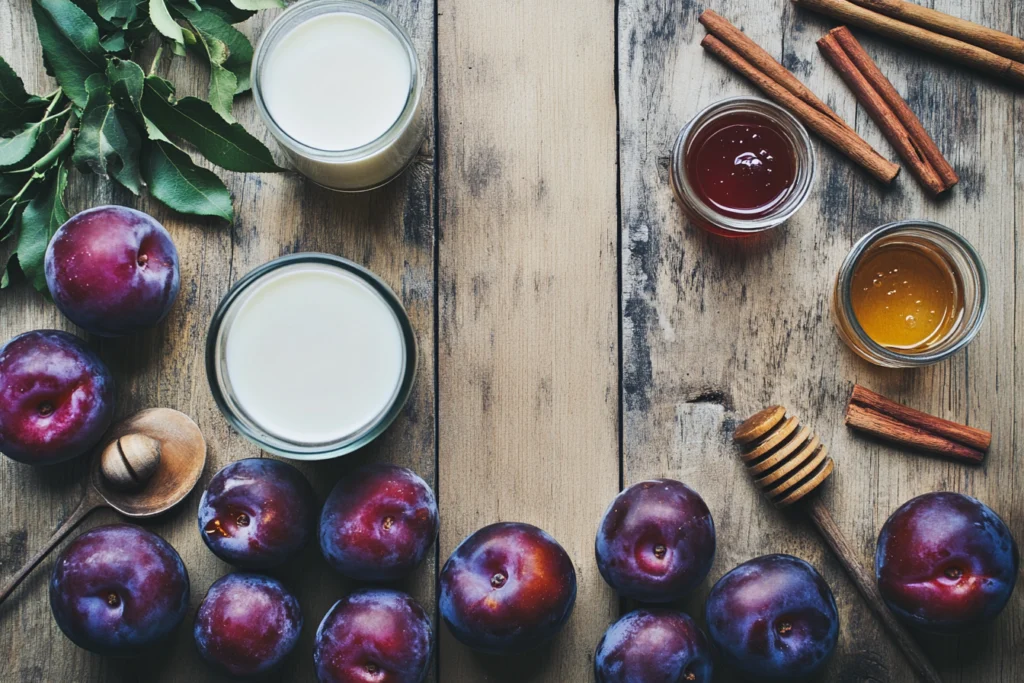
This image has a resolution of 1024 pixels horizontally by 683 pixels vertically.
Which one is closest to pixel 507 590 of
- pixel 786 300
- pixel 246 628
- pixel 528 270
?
pixel 246 628

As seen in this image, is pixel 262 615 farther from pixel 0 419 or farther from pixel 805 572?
pixel 805 572

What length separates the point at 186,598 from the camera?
112 centimetres

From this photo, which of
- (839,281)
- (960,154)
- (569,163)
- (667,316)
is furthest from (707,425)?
(960,154)

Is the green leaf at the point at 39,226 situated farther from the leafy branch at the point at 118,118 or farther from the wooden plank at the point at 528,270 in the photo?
the wooden plank at the point at 528,270

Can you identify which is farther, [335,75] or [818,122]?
[818,122]

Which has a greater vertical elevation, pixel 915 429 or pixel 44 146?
pixel 915 429

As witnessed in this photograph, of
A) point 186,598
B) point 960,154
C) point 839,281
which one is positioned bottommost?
point 186,598

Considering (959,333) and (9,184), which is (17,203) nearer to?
(9,184)

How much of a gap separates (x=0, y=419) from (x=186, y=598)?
0.33 meters

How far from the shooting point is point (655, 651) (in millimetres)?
1065

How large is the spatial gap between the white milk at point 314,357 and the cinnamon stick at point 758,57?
62 cm

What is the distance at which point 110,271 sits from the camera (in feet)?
3.52

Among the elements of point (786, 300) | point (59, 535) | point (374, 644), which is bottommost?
point (59, 535)

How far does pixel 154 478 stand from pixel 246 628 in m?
0.25
